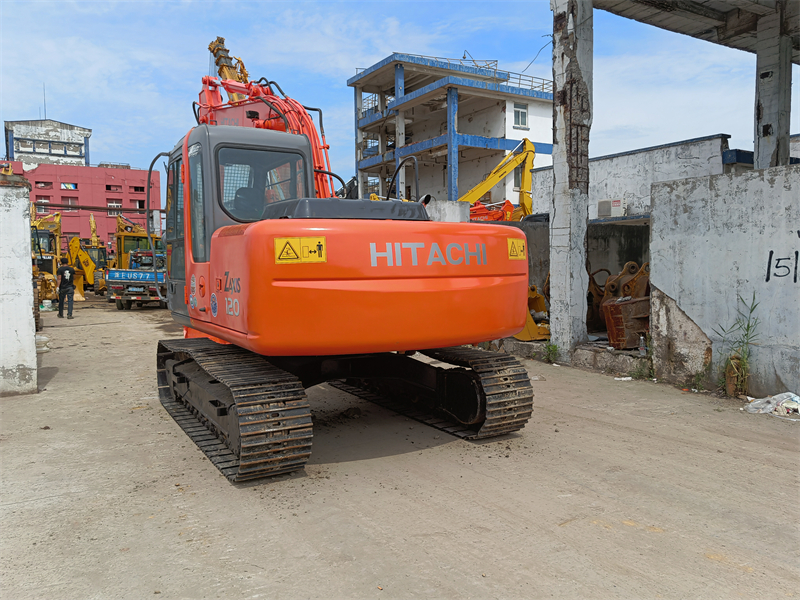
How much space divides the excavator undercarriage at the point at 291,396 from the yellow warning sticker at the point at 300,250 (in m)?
1.00

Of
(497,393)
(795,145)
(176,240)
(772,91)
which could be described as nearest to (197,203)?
(176,240)

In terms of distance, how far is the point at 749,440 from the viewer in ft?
16.1

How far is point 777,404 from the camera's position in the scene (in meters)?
5.75

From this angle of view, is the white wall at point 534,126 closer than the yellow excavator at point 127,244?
No

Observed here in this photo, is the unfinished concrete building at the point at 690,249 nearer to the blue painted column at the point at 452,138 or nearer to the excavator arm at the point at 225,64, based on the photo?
the excavator arm at the point at 225,64

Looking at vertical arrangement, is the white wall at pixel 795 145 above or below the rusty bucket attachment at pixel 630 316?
above

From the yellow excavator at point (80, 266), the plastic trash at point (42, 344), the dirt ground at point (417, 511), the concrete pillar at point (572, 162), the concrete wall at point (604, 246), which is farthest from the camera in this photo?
the yellow excavator at point (80, 266)

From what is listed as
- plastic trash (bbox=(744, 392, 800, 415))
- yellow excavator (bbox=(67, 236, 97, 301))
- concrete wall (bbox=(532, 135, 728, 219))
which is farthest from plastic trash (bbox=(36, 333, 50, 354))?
concrete wall (bbox=(532, 135, 728, 219))

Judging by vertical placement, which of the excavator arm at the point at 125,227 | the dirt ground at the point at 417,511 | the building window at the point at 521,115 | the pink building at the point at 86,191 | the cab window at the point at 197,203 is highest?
the building window at the point at 521,115

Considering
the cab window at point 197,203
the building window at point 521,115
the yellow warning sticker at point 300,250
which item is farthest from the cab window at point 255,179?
the building window at point 521,115

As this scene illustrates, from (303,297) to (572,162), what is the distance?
6218 millimetres

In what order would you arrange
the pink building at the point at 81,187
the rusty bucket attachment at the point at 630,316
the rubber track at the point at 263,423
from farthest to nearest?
1. the pink building at the point at 81,187
2. the rusty bucket attachment at the point at 630,316
3. the rubber track at the point at 263,423

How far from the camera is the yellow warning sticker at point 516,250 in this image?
14.5 ft

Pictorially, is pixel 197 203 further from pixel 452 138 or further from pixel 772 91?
pixel 452 138
